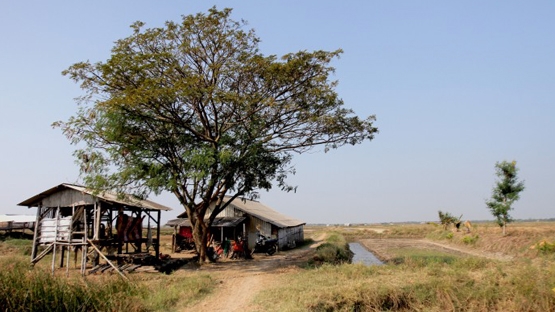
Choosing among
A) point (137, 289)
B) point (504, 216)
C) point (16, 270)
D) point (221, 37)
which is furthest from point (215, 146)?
point (504, 216)

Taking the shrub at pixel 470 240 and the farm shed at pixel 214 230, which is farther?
the shrub at pixel 470 240

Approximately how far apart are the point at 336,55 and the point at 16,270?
15.0m

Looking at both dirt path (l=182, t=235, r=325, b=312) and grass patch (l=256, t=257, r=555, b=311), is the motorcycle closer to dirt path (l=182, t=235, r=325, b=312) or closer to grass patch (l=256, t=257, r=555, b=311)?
dirt path (l=182, t=235, r=325, b=312)

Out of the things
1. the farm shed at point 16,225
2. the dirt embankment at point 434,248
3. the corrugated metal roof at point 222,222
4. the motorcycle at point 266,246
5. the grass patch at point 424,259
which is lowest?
the dirt embankment at point 434,248

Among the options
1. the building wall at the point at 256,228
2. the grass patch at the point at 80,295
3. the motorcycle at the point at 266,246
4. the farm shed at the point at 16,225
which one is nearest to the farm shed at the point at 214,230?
the building wall at the point at 256,228

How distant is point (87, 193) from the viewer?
18.6m

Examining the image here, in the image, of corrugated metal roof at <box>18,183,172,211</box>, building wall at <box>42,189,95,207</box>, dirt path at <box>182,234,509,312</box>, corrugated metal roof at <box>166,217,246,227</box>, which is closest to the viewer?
dirt path at <box>182,234,509,312</box>

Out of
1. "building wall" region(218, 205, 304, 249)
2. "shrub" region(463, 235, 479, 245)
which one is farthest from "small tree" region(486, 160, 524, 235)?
"building wall" region(218, 205, 304, 249)

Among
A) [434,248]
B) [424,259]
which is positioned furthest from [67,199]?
[434,248]

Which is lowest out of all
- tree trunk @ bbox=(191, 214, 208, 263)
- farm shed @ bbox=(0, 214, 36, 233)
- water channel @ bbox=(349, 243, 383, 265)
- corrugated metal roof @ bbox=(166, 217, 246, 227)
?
water channel @ bbox=(349, 243, 383, 265)

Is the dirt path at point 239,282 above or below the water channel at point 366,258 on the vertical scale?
above

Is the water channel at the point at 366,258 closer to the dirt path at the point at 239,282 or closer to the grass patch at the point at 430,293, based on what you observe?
the dirt path at the point at 239,282

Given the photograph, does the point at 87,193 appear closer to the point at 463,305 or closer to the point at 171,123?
the point at 171,123

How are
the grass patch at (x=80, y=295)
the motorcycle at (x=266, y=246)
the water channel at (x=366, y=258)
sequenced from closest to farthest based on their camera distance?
the grass patch at (x=80, y=295), the water channel at (x=366, y=258), the motorcycle at (x=266, y=246)
